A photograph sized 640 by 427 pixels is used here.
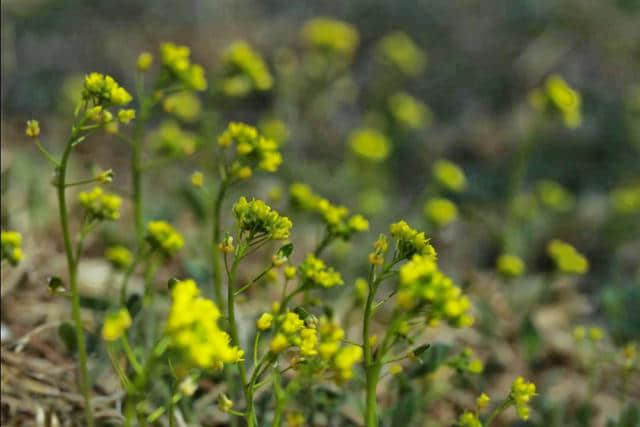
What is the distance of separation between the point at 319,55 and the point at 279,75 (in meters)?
0.78

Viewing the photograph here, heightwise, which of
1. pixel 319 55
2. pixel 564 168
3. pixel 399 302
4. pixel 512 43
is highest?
pixel 399 302

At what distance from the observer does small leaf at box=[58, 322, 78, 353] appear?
8.84ft

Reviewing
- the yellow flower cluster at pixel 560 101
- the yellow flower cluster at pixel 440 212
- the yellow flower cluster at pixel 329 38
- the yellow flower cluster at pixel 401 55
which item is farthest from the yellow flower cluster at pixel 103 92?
the yellow flower cluster at pixel 401 55

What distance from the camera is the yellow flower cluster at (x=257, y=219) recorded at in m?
2.12

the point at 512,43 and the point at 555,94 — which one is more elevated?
the point at 555,94

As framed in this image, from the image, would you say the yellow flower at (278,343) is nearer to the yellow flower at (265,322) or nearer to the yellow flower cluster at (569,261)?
the yellow flower at (265,322)

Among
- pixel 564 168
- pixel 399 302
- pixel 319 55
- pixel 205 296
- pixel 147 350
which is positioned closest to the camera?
pixel 399 302

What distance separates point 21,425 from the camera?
8.23 ft

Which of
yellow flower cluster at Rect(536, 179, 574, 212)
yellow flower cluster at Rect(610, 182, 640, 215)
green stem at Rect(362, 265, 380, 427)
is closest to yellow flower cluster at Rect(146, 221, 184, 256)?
green stem at Rect(362, 265, 380, 427)

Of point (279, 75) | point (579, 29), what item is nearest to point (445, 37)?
point (579, 29)

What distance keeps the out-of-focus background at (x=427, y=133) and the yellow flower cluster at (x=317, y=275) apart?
3.12 feet

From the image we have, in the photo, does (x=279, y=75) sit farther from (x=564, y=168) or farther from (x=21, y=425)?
(x=21, y=425)

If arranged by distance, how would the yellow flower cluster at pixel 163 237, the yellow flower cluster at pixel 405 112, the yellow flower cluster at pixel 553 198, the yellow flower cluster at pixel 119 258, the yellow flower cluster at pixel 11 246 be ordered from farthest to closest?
the yellow flower cluster at pixel 405 112 < the yellow flower cluster at pixel 553 198 < the yellow flower cluster at pixel 119 258 < the yellow flower cluster at pixel 163 237 < the yellow flower cluster at pixel 11 246

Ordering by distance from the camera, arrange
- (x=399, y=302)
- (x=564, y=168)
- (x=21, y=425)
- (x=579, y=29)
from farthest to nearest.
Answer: (x=579, y=29)
(x=564, y=168)
(x=21, y=425)
(x=399, y=302)
